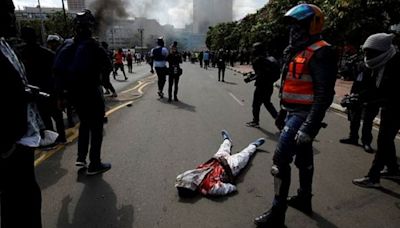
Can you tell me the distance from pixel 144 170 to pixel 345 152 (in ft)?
10.5

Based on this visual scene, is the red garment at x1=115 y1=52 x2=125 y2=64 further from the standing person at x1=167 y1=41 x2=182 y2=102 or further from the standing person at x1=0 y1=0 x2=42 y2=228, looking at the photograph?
the standing person at x1=0 y1=0 x2=42 y2=228

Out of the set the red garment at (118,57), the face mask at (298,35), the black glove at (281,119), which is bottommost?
the red garment at (118,57)

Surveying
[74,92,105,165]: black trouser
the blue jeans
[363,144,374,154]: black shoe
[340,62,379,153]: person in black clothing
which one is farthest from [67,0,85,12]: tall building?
the blue jeans

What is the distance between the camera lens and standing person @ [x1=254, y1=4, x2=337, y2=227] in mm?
2963

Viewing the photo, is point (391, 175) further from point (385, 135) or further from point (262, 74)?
point (262, 74)

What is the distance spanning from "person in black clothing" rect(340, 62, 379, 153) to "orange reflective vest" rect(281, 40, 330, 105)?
1618 millimetres

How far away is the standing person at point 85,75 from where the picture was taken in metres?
4.25

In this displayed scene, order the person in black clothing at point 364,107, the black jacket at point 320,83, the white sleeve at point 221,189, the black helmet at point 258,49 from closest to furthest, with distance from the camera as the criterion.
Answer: the black jacket at point 320,83
the white sleeve at point 221,189
the person in black clothing at point 364,107
the black helmet at point 258,49

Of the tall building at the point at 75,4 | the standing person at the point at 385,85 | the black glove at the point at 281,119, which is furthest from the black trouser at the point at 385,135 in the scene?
the tall building at the point at 75,4

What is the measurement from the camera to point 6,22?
7.39 ft

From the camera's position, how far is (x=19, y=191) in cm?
244

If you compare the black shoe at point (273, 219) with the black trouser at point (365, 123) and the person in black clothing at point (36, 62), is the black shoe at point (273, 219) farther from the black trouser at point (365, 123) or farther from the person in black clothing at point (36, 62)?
the person in black clothing at point (36, 62)

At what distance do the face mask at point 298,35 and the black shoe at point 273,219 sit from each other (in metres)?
1.48

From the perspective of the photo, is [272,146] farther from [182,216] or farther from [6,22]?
[6,22]
